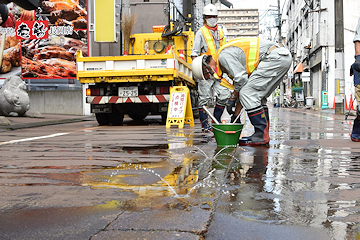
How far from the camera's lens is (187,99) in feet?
33.2

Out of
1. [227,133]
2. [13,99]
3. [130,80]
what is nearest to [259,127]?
[227,133]

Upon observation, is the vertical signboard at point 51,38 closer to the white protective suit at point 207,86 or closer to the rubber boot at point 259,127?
the white protective suit at point 207,86

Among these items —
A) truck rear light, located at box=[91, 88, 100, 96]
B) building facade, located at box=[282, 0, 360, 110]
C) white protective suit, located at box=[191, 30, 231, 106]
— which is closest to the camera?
white protective suit, located at box=[191, 30, 231, 106]

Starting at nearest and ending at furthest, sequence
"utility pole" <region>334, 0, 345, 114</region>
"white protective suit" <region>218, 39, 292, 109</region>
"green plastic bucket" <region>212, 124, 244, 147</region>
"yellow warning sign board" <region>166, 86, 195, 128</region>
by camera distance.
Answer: "green plastic bucket" <region>212, 124, 244, 147</region>, "white protective suit" <region>218, 39, 292, 109</region>, "yellow warning sign board" <region>166, 86, 195, 128</region>, "utility pole" <region>334, 0, 345, 114</region>

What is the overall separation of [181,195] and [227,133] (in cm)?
276

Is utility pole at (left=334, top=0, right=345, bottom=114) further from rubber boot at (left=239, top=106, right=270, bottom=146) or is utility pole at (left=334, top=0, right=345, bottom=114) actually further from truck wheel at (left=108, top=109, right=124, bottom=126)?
rubber boot at (left=239, top=106, right=270, bottom=146)

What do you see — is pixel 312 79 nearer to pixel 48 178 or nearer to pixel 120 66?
pixel 120 66

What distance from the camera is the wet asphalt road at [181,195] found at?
6.95 feet

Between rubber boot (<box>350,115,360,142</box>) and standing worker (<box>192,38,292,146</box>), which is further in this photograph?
rubber boot (<box>350,115,360,142</box>)

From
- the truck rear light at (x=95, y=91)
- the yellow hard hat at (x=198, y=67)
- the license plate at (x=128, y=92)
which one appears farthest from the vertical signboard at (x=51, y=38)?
the yellow hard hat at (x=198, y=67)

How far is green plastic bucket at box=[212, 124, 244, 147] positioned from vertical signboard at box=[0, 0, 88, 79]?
1502 cm

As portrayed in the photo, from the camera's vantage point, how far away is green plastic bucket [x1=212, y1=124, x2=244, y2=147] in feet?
17.9

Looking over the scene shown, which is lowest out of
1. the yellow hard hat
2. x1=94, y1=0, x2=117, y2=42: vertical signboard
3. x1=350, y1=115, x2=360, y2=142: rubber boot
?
x1=350, y1=115, x2=360, y2=142: rubber boot

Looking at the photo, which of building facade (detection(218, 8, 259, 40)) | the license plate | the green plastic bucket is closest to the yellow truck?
the license plate
